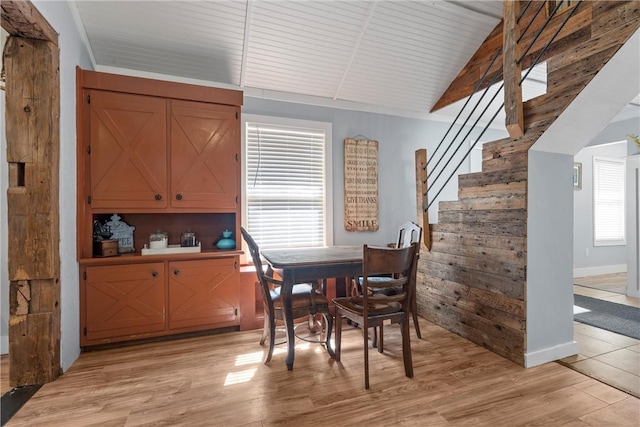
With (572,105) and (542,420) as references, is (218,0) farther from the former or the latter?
(542,420)

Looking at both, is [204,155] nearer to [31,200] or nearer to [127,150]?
[127,150]

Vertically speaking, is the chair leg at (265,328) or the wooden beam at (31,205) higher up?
the wooden beam at (31,205)

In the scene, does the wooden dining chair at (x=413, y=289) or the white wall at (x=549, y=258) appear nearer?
the white wall at (x=549, y=258)

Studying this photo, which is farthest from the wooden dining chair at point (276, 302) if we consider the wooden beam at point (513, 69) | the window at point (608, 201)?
the window at point (608, 201)

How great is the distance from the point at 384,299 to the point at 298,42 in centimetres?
275

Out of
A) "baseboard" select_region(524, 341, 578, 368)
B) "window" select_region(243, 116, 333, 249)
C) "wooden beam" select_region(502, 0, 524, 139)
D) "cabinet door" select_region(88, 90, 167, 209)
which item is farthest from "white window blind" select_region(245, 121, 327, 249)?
"baseboard" select_region(524, 341, 578, 368)

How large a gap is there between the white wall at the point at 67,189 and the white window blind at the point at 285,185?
1615 millimetres

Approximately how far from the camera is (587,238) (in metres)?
5.56

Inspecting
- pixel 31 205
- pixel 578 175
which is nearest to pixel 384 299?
pixel 31 205

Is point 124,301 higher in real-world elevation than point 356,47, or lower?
lower

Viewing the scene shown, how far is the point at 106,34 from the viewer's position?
2861 mm

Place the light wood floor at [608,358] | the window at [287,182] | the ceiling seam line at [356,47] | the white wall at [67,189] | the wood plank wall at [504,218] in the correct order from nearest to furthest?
the wood plank wall at [504,218]
the light wood floor at [608,358]
the white wall at [67,189]
the ceiling seam line at [356,47]
the window at [287,182]

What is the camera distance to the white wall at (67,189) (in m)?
2.24

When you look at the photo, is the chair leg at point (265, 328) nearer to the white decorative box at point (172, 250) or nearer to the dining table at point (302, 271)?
the dining table at point (302, 271)
